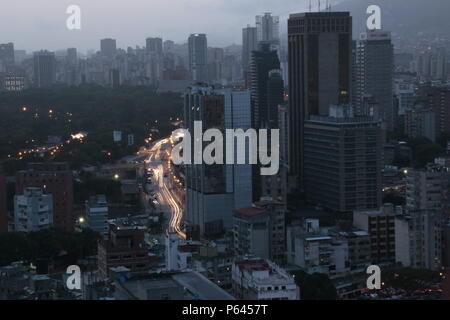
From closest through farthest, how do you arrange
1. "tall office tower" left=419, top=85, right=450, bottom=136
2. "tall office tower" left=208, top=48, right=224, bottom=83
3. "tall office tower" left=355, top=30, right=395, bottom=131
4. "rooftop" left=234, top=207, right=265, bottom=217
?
"rooftop" left=234, top=207, right=265, bottom=217, "tall office tower" left=419, top=85, right=450, bottom=136, "tall office tower" left=355, top=30, right=395, bottom=131, "tall office tower" left=208, top=48, right=224, bottom=83

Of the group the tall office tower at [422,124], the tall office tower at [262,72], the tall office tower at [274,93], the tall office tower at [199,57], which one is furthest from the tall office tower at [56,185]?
the tall office tower at [199,57]

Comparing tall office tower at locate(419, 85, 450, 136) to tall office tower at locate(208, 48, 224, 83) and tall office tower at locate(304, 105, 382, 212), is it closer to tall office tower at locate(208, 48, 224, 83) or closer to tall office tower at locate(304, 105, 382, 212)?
tall office tower at locate(304, 105, 382, 212)

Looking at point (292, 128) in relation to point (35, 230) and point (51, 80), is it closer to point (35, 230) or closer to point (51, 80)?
point (35, 230)

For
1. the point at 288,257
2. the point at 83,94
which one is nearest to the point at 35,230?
the point at 288,257

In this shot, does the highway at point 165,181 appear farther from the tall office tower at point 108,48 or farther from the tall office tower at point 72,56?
the tall office tower at point 108,48

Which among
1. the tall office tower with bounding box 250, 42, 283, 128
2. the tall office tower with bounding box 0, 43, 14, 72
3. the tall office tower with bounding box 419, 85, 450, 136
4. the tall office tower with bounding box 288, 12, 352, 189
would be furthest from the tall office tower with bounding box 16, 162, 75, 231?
the tall office tower with bounding box 0, 43, 14, 72

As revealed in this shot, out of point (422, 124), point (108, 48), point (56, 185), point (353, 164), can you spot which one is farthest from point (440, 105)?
point (108, 48)

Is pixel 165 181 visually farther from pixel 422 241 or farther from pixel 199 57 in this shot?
pixel 199 57
